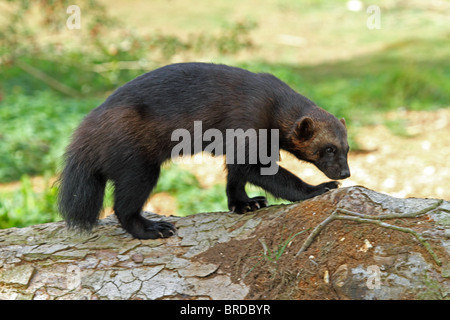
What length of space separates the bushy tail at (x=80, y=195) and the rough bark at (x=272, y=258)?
144mm

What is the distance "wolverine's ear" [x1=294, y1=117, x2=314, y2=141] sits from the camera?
4.07 metres

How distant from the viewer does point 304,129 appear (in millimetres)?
4133

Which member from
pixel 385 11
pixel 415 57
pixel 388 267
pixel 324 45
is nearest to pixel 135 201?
pixel 388 267

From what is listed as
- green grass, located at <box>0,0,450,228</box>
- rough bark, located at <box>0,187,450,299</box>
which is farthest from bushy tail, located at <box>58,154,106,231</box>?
green grass, located at <box>0,0,450,228</box>

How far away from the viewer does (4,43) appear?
10.6m

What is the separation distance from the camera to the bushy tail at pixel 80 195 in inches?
159

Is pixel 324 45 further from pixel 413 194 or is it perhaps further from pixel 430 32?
pixel 413 194

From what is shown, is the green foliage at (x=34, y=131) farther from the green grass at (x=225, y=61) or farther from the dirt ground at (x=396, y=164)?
the dirt ground at (x=396, y=164)

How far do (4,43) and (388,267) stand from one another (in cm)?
955

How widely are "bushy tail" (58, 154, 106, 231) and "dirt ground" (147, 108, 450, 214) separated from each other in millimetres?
2524

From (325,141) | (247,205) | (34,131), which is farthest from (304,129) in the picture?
(34,131)

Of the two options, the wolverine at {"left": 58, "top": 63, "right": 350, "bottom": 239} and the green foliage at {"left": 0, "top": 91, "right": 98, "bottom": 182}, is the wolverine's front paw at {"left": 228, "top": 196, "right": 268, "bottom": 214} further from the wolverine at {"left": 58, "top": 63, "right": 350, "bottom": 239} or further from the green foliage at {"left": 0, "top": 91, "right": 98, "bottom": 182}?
the green foliage at {"left": 0, "top": 91, "right": 98, "bottom": 182}

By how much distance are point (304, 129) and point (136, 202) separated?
1.40 metres

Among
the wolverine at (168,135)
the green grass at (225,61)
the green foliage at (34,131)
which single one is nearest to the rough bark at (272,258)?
the wolverine at (168,135)
